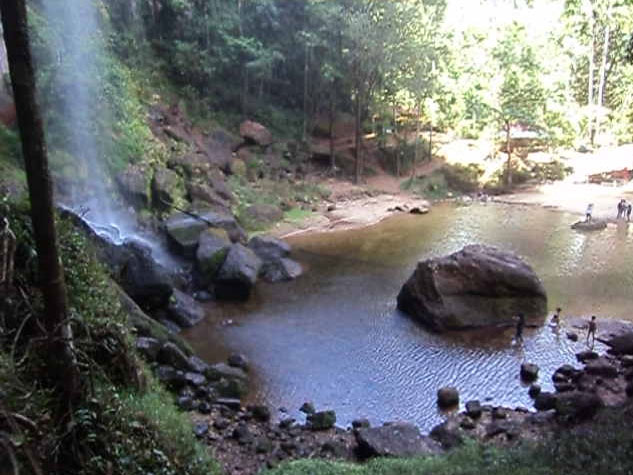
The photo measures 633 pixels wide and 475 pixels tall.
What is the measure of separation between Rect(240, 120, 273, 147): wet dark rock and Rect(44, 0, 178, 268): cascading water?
982cm

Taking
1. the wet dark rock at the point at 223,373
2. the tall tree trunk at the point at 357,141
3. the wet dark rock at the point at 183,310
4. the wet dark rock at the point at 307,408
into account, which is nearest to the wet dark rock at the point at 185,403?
the wet dark rock at the point at 223,373

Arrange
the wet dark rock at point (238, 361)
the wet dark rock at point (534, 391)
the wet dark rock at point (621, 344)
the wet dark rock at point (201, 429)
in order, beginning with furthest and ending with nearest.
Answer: the wet dark rock at point (621, 344), the wet dark rock at point (238, 361), the wet dark rock at point (534, 391), the wet dark rock at point (201, 429)

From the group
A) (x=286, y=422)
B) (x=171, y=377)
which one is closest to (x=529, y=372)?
(x=286, y=422)

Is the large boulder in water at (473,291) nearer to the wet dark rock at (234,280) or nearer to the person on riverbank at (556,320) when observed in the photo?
the person on riverbank at (556,320)

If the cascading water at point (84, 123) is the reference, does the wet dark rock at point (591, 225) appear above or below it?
below

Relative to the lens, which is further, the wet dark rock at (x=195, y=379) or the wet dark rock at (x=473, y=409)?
the wet dark rock at (x=195, y=379)

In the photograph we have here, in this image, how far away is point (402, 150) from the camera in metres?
40.6

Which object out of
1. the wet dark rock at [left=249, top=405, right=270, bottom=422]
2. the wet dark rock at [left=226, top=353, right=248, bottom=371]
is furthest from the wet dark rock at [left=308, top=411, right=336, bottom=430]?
the wet dark rock at [left=226, top=353, right=248, bottom=371]

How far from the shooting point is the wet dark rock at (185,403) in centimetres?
1253

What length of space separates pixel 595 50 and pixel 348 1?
24567 millimetres

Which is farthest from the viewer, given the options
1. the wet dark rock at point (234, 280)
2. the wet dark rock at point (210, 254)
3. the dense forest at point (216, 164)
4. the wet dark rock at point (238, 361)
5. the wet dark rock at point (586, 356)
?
the wet dark rock at point (210, 254)

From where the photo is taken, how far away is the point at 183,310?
58.8ft

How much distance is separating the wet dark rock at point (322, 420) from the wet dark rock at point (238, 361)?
10.1ft

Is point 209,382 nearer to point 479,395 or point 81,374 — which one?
point 479,395
